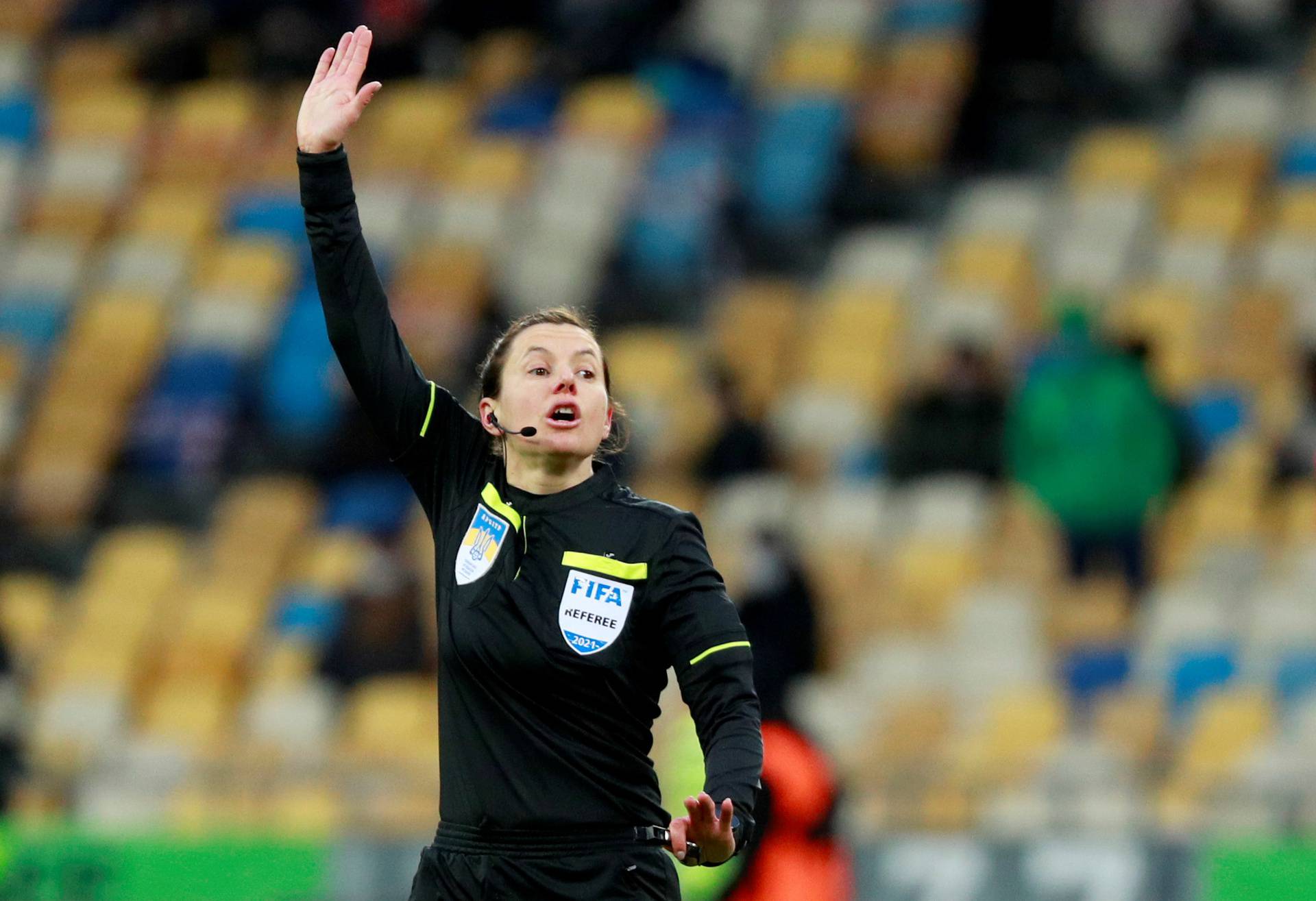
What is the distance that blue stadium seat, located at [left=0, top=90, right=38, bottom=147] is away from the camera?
51.0ft

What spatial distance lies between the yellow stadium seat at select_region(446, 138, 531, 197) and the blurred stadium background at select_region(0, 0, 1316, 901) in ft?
0.12

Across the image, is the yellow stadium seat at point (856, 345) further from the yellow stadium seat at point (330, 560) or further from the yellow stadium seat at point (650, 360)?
the yellow stadium seat at point (330, 560)

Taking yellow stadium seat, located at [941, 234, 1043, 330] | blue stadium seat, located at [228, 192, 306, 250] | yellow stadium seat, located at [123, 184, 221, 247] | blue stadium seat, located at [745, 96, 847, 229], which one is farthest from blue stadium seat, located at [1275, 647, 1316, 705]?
yellow stadium seat, located at [123, 184, 221, 247]

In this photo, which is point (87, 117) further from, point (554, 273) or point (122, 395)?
point (554, 273)

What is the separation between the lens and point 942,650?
10.9 meters

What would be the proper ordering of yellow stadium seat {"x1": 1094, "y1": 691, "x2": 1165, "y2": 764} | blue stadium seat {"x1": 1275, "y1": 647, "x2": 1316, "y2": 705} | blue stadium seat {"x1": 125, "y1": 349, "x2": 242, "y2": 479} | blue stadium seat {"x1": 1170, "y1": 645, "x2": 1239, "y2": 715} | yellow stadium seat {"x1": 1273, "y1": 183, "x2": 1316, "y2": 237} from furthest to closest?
blue stadium seat {"x1": 125, "y1": 349, "x2": 242, "y2": 479} < yellow stadium seat {"x1": 1273, "y1": 183, "x2": 1316, "y2": 237} < blue stadium seat {"x1": 1170, "y1": 645, "x2": 1239, "y2": 715} < yellow stadium seat {"x1": 1094, "y1": 691, "x2": 1165, "y2": 764} < blue stadium seat {"x1": 1275, "y1": 647, "x2": 1316, "y2": 705}

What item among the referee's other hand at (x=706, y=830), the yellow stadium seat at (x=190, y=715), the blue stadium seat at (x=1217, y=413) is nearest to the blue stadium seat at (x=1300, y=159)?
the blue stadium seat at (x=1217, y=413)

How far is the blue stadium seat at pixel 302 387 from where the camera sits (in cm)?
1303

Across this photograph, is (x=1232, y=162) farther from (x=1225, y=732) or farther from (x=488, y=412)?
(x=488, y=412)

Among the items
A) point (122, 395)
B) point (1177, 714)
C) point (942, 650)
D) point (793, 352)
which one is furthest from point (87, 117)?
point (1177, 714)

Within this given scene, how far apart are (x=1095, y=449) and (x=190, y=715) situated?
4.92 meters

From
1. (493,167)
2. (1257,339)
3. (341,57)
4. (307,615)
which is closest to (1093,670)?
(1257,339)

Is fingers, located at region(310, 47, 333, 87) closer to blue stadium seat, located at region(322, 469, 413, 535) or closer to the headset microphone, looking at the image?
the headset microphone

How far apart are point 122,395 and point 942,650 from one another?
18.6ft
